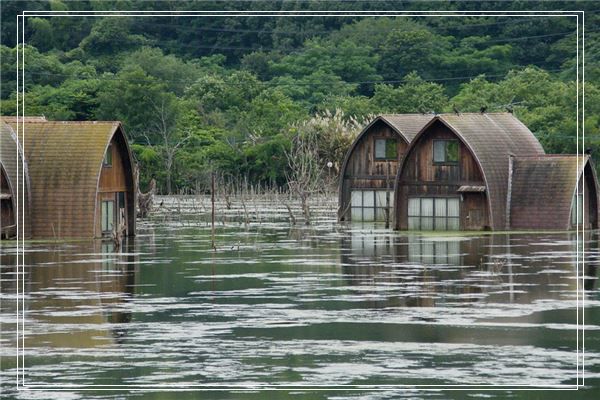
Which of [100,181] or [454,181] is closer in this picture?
[100,181]

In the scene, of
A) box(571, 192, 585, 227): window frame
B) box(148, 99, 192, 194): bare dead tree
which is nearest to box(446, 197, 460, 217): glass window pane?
box(571, 192, 585, 227): window frame

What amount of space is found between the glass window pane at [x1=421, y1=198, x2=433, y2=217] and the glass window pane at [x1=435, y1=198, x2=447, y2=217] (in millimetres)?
276

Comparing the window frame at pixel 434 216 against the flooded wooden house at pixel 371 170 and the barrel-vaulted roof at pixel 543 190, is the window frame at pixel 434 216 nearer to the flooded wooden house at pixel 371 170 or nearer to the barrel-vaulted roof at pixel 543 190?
the barrel-vaulted roof at pixel 543 190

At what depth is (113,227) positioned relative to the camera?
179 feet

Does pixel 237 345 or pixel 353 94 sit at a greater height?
pixel 353 94

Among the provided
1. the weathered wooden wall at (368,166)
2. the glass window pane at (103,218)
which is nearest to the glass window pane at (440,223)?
the weathered wooden wall at (368,166)

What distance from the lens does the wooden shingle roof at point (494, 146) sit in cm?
6038

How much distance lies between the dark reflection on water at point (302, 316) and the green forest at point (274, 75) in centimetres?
4041

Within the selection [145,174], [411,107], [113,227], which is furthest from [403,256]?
[411,107]

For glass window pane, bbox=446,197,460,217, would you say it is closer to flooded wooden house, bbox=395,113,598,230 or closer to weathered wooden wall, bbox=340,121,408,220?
flooded wooden house, bbox=395,113,598,230

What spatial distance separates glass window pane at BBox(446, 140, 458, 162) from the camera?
6216cm

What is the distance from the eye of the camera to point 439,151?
6266 cm

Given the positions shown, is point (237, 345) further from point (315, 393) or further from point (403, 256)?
point (403, 256)

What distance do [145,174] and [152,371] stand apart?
235 feet
